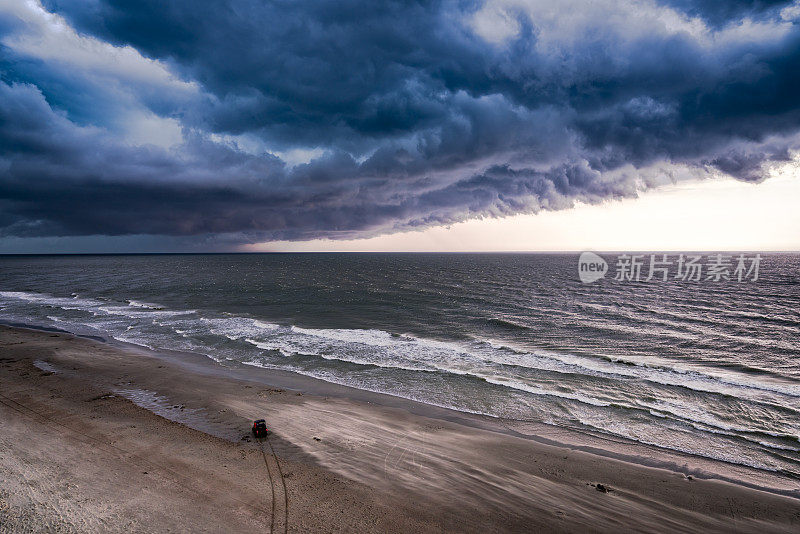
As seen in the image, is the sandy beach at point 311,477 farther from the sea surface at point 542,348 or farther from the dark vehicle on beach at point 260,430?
the sea surface at point 542,348

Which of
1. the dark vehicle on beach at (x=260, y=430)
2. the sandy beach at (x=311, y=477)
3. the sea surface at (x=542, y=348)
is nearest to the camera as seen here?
the sandy beach at (x=311, y=477)

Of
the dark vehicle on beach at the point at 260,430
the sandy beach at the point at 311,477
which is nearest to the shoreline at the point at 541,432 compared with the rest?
the sandy beach at the point at 311,477

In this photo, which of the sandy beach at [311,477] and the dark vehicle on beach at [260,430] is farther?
the dark vehicle on beach at [260,430]

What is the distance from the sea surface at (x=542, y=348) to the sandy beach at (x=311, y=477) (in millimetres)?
3653

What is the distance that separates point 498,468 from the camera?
1235cm

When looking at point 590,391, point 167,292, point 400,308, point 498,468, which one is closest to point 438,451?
point 498,468

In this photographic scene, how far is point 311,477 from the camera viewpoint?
11.0 metres

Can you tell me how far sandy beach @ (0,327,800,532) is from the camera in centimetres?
917

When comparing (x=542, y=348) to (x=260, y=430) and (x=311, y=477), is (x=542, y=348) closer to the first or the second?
(x=260, y=430)

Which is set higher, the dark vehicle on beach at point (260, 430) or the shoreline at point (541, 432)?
the dark vehicle on beach at point (260, 430)

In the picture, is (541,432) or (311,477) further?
(541,432)

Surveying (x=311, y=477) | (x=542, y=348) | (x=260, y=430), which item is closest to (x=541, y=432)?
(x=311, y=477)

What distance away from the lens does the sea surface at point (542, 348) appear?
16.9 meters

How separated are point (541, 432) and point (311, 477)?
997cm
